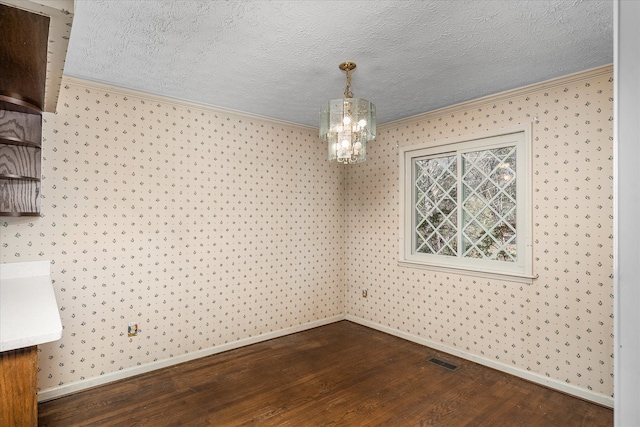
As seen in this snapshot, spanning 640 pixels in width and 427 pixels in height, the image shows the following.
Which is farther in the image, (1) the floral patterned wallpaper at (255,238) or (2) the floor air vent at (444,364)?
(2) the floor air vent at (444,364)

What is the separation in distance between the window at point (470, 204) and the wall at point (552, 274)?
106mm

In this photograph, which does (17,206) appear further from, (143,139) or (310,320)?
(310,320)

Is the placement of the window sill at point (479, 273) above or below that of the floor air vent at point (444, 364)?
above

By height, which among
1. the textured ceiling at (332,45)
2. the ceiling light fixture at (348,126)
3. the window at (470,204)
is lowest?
the window at (470,204)

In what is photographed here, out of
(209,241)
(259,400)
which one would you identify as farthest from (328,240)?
(259,400)

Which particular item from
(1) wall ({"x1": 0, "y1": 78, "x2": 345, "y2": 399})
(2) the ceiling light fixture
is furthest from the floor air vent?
(2) the ceiling light fixture

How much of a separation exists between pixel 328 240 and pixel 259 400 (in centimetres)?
226

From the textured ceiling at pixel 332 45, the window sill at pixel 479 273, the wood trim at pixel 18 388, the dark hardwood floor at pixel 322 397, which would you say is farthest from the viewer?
the window sill at pixel 479 273

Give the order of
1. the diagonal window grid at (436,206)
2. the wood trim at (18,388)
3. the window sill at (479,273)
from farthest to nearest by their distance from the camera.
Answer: the diagonal window grid at (436,206) → the window sill at (479,273) → the wood trim at (18,388)

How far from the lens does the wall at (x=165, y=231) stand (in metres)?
2.77

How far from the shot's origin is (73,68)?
8.58ft

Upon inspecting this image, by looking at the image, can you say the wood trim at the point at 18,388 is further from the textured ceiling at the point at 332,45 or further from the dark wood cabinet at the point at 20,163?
the textured ceiling at the point at 332,45

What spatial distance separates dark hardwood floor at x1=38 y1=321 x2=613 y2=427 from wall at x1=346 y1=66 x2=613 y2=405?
0.70ft

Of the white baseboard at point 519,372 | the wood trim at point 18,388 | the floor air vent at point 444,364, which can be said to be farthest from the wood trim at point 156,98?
the floor air vent at point 444,364
